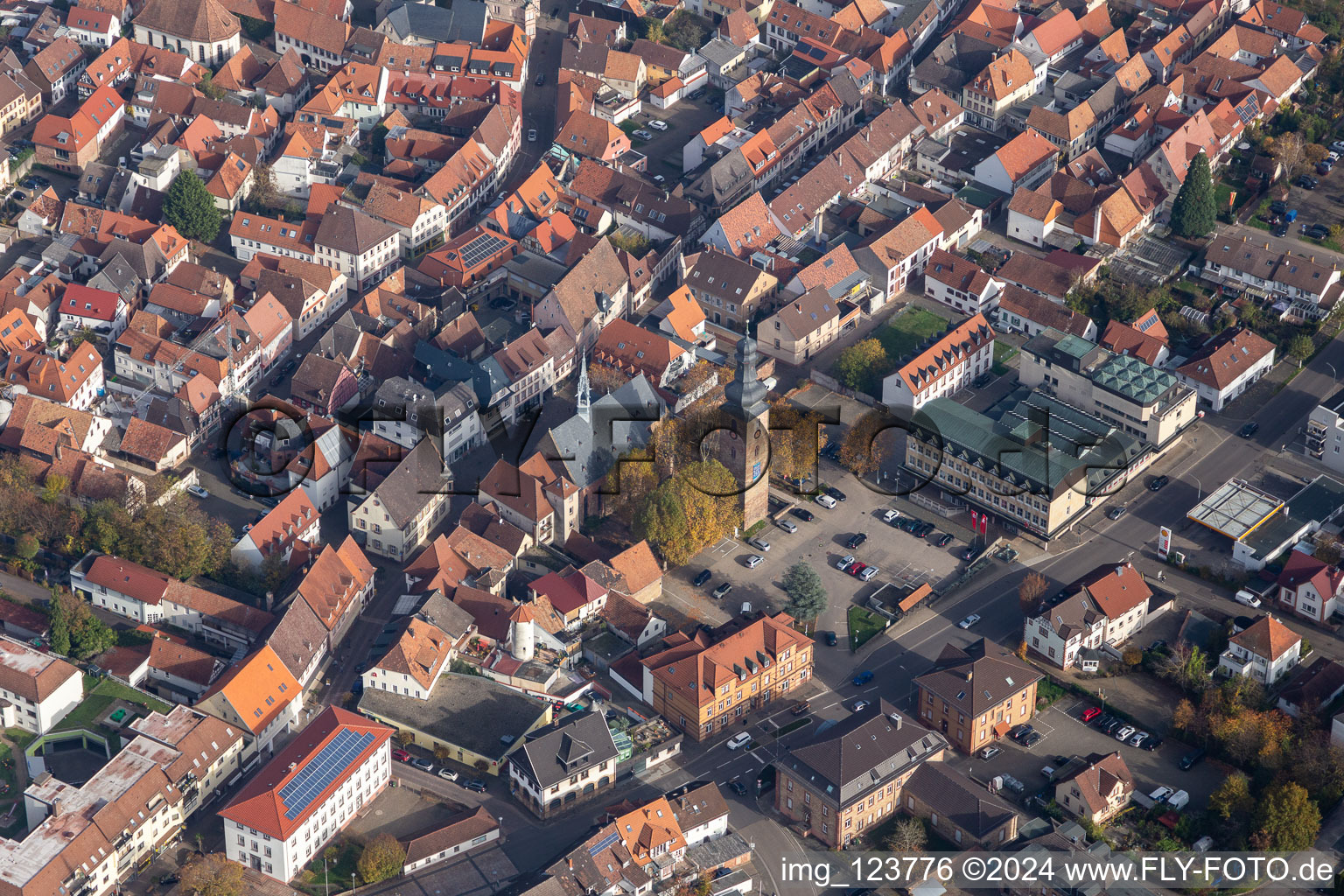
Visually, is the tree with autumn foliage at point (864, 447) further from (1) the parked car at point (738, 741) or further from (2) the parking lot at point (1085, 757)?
(1) the parked car at point (738, 741)

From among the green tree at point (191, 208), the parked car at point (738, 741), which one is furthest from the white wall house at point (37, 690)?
the green tree at point (191, 208)

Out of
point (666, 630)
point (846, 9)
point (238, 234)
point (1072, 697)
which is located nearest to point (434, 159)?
point (238, 234)

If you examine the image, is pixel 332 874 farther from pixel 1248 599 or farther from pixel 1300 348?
pixel 1300 348

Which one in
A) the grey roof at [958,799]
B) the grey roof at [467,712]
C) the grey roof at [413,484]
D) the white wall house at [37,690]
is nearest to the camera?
the grey roof at [958,799]

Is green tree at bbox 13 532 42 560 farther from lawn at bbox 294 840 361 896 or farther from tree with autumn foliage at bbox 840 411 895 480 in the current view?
tree with autumn foliage at bbox 840 411 895 480

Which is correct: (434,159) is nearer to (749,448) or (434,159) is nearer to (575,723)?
(749,448)

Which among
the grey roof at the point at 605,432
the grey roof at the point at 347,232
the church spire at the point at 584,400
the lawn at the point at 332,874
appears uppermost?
the grey roof at the point at 347,232

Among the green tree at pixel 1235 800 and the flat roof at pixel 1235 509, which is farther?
the flat roof at pixel 1235 509

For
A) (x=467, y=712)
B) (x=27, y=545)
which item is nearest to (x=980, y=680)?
(x=467, y=712)
